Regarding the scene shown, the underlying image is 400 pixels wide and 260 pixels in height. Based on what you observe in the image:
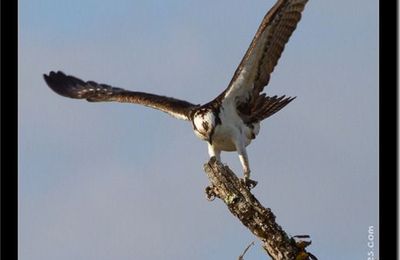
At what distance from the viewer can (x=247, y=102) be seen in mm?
12562

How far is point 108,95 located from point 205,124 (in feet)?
8.64

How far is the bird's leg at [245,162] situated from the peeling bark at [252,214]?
0.64 meters

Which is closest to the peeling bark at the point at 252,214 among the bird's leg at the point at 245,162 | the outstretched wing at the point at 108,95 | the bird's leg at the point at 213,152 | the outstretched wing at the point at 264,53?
the bird's leg at the point at 245,162

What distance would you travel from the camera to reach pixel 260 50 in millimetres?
12102

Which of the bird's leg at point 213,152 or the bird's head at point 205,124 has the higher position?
the bird's head at point 205,124

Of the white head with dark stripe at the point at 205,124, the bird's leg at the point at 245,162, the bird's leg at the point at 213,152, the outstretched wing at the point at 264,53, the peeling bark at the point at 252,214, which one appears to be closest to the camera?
the peeling bark at the point at 252,214

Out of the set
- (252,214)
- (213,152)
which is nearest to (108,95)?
(213,152)

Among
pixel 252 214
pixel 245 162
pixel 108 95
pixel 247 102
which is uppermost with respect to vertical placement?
pixel 108 95

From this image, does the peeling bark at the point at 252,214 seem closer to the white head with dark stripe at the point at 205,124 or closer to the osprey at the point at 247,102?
the osprey at the point at 247,102

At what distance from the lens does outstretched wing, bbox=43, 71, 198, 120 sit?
1298cm

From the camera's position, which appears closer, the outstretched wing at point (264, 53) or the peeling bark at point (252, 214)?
the peeling bark at point (252, 214)

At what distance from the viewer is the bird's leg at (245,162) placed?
11414 mm

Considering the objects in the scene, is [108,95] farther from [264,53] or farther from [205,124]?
Result: [264,53]

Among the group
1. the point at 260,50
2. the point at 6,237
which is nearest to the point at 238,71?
the point at 260,50
